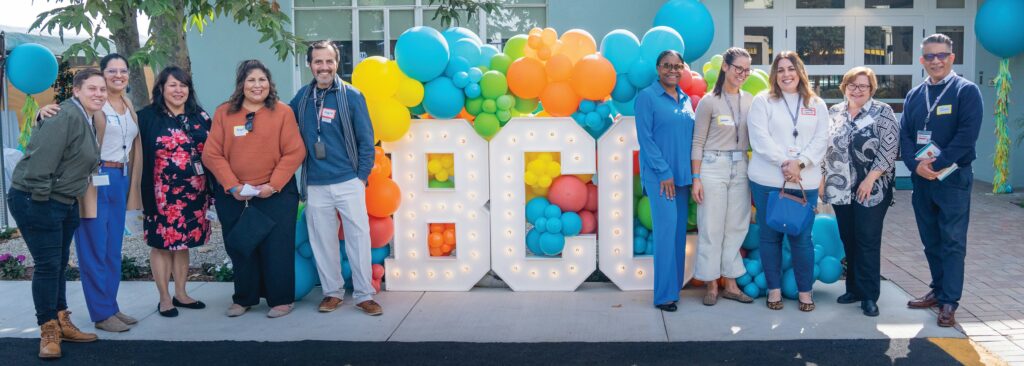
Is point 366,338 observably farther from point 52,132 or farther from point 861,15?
point 861,15

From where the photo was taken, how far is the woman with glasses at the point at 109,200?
5152mm

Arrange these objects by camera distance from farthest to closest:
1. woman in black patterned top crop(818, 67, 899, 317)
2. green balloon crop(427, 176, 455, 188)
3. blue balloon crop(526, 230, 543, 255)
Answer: green balloon crop(427, 176, 455, 188)
blue balloon crop(526, 230, 543, 255)
woman in black patterned top crop(818, 67, 899, 317)

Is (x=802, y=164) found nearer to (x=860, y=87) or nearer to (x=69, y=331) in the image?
(x=860, y=87)

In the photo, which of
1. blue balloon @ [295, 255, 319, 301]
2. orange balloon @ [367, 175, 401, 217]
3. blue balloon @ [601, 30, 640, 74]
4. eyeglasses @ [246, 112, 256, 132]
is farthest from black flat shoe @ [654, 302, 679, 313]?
eyeglasses @ [246, 112, 256, 132]

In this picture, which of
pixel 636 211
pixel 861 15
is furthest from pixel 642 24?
pixel 636 211

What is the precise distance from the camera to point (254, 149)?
5383mm

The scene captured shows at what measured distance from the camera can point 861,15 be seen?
460 inches

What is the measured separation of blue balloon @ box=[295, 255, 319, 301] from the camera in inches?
233

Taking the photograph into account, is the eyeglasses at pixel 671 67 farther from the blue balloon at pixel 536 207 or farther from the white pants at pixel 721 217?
the blue balloon at pixel 536 207

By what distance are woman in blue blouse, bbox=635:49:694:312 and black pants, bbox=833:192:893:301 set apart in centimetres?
105

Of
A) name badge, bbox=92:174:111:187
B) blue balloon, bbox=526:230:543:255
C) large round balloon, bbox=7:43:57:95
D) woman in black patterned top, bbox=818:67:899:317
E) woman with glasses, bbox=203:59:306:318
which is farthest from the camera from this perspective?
large round balloon, bbox=7:43:57:95

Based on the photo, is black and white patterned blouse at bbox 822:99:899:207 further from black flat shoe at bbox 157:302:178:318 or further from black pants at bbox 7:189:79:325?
black pants at bbox 7:189:79:325

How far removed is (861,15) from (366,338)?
30.3 ft

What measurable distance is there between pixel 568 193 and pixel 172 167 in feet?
8.68
